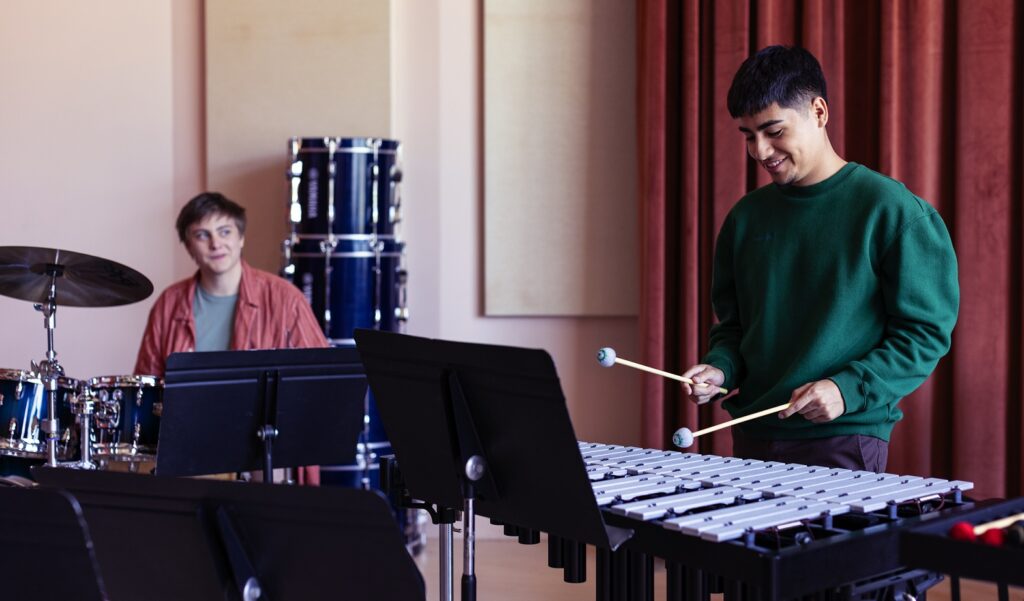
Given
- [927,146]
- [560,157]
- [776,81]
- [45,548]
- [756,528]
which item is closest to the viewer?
[45,548]

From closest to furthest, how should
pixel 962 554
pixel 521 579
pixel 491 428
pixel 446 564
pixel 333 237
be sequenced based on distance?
1. pixel 962 554
2. pixel 491 428
3. pixel 446 564
4. pixel 521 579
5. pixel 333 237

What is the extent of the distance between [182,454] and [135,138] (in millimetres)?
2571

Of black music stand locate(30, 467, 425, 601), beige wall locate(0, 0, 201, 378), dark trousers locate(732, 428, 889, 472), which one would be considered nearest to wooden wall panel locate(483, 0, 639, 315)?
beige wall locate(0, 0, 201, 378)

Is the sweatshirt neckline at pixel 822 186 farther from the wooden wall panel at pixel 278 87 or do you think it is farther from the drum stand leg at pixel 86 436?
the wooden wall panel at pixel 278 87

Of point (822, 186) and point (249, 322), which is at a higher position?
point (822, 186)

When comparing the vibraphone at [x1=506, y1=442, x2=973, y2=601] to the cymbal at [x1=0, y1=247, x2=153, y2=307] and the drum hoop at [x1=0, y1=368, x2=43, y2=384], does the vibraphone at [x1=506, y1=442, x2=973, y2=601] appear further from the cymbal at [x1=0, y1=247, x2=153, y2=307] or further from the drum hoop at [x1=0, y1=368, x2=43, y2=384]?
the drum hoop at [x1=0, y1=368, x2=43, y2=384]

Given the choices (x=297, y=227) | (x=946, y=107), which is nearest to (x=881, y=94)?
(x=946, y=107)

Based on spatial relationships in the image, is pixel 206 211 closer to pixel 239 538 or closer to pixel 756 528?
pixel 239 538

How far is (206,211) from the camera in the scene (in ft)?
13.8

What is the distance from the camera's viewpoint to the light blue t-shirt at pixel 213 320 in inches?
163

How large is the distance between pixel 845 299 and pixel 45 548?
1659 millimetres

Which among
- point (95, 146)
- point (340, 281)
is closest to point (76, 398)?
point (340, 281)

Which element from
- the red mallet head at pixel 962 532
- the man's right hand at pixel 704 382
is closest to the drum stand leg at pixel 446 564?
the man's right hand at pixel 704 382

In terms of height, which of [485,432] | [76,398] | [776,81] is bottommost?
[76,398]
